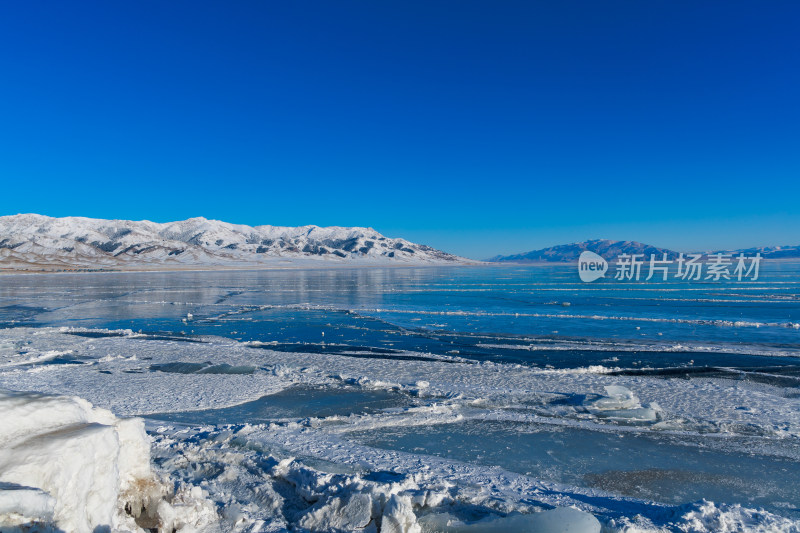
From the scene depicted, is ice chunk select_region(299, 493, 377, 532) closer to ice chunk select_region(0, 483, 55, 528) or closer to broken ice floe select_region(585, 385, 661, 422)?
ice chunk select_region(0, 483, 55, 528)

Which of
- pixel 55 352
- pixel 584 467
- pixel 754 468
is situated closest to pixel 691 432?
pixel 754 468

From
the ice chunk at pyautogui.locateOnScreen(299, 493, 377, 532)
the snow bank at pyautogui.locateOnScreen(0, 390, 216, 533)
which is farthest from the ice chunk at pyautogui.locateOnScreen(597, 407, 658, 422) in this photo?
the snow bank at pyautogui.locateOnScreen(0, 390, 216, 533)

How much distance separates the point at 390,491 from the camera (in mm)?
4707

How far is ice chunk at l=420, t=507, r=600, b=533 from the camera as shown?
412 cm

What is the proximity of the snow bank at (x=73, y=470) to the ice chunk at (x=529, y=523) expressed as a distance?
7.55 ft

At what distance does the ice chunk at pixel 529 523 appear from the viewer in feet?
13.5

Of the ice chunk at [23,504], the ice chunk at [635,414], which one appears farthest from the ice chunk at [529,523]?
the ice chunk at [635,414]

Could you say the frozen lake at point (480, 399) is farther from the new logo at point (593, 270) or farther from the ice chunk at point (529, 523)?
the new logo at point (593, 270)

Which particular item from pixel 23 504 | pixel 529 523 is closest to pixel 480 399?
pixel 529 523

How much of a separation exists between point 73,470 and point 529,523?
380cm

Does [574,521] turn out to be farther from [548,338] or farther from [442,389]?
[548,338]

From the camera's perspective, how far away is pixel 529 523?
426cm

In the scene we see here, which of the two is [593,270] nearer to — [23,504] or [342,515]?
[342,515]

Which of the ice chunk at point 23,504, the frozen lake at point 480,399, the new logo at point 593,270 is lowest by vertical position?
the frozen lake at point 480,399
